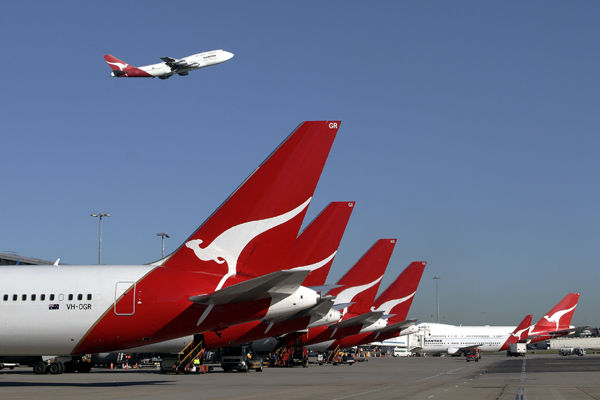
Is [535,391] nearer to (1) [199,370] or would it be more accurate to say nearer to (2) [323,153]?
(2) [323,153]

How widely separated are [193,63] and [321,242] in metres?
36.6

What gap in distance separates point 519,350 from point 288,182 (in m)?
86.8

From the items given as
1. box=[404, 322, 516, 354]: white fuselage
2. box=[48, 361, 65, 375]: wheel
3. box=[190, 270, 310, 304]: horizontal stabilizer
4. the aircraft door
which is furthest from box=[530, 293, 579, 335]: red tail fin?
the aircraft door

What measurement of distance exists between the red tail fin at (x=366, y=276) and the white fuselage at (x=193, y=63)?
93.0ft

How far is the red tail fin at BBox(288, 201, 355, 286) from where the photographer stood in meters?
40.5

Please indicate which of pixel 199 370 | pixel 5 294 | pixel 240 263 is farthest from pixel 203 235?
pixel 199 370

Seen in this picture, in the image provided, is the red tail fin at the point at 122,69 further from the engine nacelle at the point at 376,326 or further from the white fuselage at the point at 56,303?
the white fuselage at the point at 56,303

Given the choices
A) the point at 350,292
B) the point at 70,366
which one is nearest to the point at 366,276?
the point at 350,292

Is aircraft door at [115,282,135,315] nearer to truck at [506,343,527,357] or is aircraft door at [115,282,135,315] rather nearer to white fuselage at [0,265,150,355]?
white fuselage at [0,265,150,355]

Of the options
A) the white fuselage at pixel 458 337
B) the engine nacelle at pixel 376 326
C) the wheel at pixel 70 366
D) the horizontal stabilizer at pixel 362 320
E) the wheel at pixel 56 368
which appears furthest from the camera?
the white fuselage at pixel 458 337

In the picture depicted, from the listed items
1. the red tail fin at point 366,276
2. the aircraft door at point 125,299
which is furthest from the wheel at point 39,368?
the red tail fin at point 366,276

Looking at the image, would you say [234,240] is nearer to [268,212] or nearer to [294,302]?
[268,212]

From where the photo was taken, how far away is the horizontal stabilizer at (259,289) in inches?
823

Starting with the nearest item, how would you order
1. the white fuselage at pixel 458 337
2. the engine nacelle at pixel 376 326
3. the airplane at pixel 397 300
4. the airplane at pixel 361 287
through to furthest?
the airplane at pixel 361 287
the engine nacelle at pixel 376 326
the airplane at pixel 397 300
the white fuselage at pixel 458 337
